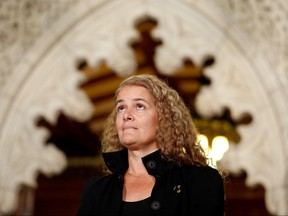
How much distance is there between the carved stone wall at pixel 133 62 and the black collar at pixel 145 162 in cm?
157

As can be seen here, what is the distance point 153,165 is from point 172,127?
0.40ft

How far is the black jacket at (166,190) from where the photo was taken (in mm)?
1384

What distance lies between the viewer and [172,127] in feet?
5.02

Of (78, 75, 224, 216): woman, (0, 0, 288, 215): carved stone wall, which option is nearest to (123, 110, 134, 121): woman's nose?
(78, 75, 224, 216): woman

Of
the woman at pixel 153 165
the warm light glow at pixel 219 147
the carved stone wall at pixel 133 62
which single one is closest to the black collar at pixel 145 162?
the woman at pixel 153 165

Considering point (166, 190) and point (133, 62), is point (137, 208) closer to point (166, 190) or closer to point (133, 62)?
point (166, 190)

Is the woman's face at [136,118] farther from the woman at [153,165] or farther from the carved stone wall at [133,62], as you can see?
the carved stone wall at [133,62]

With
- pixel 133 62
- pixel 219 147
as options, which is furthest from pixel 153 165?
pixel 219 147

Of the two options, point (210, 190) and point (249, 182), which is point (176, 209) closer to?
point (210, 190)

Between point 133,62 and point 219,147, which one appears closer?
point 133,62

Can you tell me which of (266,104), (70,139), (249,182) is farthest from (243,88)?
(70,139)

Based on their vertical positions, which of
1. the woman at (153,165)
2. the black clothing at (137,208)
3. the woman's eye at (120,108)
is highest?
the woman's eye at (120,108)

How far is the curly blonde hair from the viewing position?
1.49m

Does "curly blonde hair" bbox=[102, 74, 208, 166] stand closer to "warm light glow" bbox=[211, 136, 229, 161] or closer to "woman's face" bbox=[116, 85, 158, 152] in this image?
"woman's face" bbox=[116, 85, 158, 152]
